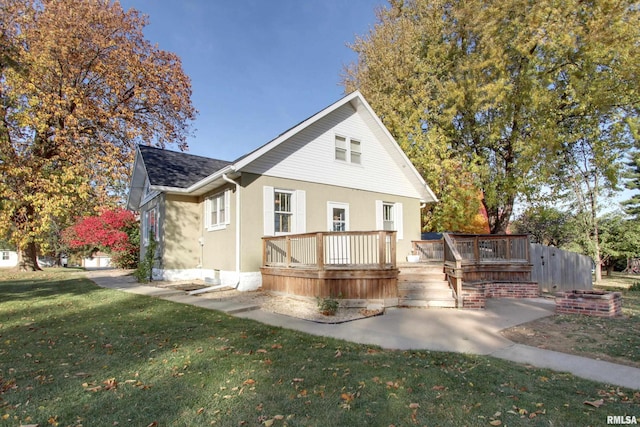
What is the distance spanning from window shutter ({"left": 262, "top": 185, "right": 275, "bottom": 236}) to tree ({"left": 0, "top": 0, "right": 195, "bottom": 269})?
11.1 m

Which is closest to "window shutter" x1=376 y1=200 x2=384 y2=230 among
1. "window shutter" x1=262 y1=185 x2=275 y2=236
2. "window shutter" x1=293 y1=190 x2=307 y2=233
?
"window shutter" x1=293 y1=190 x2=307 y2=233

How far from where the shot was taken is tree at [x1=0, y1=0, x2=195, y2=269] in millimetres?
15758

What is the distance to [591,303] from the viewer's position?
751 centimetres

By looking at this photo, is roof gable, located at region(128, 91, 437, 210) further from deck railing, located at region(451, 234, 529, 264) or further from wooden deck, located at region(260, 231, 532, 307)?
deck railing, located at region(451, 234, 529, 264)

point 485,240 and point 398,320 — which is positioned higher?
point 485,240

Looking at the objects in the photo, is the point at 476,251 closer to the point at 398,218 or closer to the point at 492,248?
A: the point at 492,248

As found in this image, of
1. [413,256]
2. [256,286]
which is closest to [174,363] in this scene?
[256,286]

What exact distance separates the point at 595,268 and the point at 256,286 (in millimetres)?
21932

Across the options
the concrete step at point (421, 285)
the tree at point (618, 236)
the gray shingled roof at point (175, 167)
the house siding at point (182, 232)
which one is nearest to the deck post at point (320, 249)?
the concrete step at point (421, 285)

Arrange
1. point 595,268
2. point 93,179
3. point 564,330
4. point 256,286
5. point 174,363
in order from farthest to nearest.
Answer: point 595,268 < point 93,179 < point 256,286 < point 564,330 < point 174,363

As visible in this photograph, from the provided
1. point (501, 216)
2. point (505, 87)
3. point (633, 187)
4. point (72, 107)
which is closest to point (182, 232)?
point (72, 107)

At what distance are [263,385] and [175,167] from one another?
488 inches

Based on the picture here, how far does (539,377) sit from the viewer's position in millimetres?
4004

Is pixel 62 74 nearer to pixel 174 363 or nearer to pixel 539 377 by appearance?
pixel 174 363
